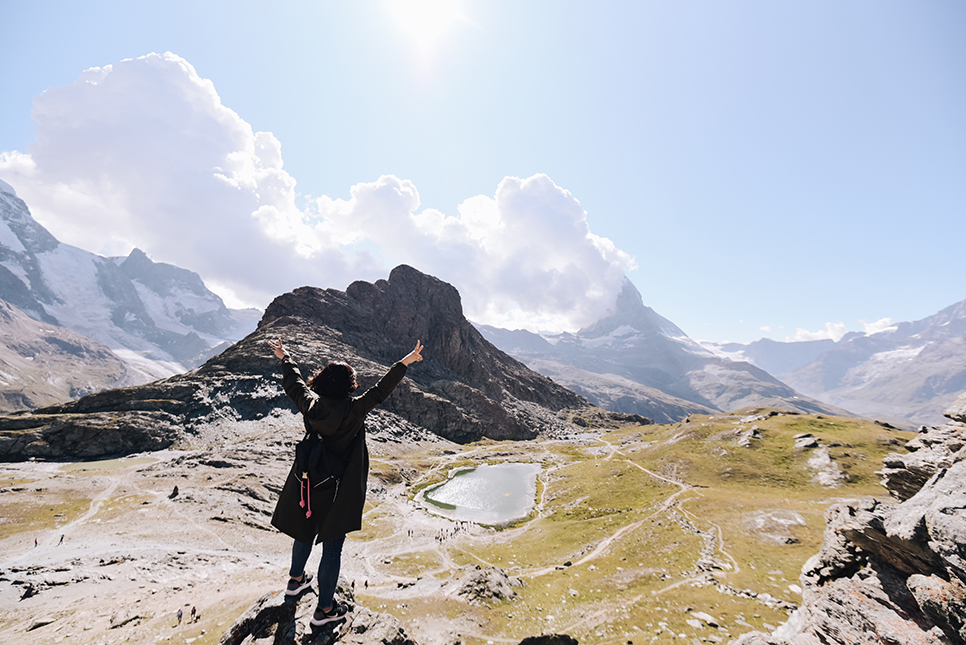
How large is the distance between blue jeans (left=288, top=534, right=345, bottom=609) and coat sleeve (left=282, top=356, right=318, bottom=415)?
2948 mm

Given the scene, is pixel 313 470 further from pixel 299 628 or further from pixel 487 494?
pixel 487 494

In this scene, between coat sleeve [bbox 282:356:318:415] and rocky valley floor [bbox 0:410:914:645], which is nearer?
coat sleeve [bbox 282:356:318:415]

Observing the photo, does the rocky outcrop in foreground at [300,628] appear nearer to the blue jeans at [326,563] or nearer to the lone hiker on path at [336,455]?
the blue jeans at [326,563]

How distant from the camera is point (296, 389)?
8.56 meters

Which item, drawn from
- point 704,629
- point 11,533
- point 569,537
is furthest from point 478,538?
point 11,533

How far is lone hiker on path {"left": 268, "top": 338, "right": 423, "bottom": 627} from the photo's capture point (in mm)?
7691

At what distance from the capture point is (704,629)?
2181 centimetres

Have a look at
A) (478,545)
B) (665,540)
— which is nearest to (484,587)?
(665,540)

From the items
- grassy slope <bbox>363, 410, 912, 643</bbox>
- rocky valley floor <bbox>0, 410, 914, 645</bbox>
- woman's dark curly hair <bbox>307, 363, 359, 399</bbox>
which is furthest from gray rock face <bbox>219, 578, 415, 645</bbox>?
grassy slope <bbox>363, 410, 912, 643</bbox>

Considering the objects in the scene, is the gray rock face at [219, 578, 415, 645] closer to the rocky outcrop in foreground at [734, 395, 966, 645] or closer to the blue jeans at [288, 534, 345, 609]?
the blue jeans at [288, 534, 345, 609]

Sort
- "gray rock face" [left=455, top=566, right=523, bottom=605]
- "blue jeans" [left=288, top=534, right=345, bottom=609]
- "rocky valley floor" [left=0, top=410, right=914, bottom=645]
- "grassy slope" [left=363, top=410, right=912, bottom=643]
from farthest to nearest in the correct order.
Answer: "gray rock face" [left=455, top=566, right=523, bottom=605], "grassy slope" [left=363, top=410, right=912, bottom=643], "rocky valley floor" [left=0, top=410, right=914, bottom=645], "blue jeans" [left=288, top=534, right=345, bottom=609]

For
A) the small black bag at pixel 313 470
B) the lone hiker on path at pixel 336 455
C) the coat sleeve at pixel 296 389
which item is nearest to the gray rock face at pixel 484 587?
the lone hiker on path at pixel 336 455

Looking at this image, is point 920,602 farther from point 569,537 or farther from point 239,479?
point 239,479

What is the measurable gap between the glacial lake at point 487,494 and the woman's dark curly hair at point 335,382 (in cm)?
7549
